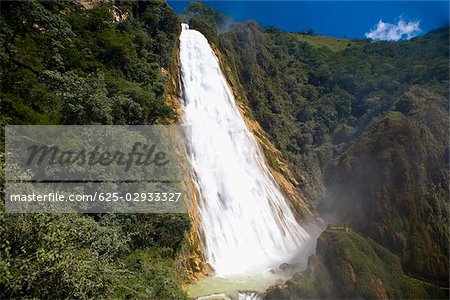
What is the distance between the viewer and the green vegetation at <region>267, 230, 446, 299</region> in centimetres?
1302

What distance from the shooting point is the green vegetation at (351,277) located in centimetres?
1302

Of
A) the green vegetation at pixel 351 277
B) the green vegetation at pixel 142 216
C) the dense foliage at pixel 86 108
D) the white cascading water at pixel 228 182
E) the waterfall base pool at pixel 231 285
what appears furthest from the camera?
the white cascading water at pixel 228 182

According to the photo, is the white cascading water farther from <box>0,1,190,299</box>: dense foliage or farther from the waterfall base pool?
<box>0,1,190,299</box>: dense foliage

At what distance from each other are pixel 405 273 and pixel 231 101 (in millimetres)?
19636

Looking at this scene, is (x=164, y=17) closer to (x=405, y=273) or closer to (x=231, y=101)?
(x=231, y=101)

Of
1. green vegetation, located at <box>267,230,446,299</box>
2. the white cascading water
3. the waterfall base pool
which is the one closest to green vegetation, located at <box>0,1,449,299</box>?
green vegetation, located at <box>267,230,446,299</box>

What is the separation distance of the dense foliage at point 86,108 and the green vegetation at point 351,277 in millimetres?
4403

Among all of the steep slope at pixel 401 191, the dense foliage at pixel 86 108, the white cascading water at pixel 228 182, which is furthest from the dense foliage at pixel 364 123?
the dense foliage at pixel 86 108

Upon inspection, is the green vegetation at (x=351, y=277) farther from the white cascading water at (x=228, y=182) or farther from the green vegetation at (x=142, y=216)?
the white cascading water at (x=228, y=182)

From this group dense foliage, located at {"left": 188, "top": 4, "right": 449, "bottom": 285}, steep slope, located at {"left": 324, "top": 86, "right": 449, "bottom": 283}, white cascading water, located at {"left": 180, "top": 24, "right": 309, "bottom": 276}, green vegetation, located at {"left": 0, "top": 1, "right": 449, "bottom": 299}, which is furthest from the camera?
white cascading water, located at {"left": 180, "top": 24, "right": 309, "bottom": 276}

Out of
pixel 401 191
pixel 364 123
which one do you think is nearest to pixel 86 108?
pixel 401 191

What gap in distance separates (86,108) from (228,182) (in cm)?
1054

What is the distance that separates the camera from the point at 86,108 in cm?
1542

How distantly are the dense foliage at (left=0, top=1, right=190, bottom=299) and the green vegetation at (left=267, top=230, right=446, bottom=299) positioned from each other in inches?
173
